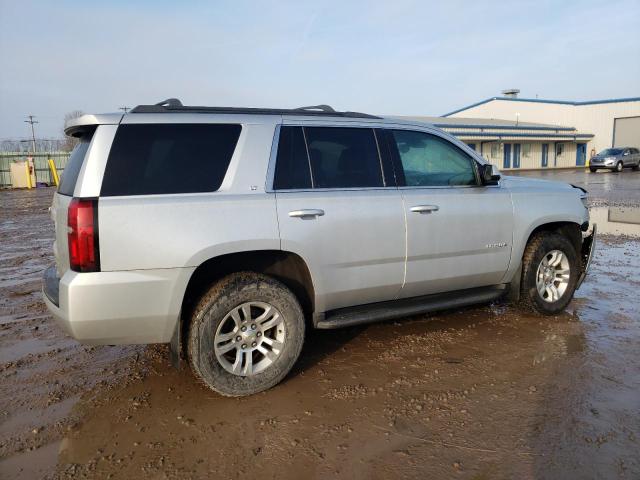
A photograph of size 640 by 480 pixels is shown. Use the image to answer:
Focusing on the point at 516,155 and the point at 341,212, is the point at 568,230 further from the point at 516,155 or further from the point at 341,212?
the point at 516,155

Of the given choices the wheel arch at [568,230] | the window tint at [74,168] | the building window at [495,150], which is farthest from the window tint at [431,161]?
the building window at [495,150]

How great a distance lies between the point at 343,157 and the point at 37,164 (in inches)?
1358

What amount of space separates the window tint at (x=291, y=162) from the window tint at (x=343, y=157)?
62 millimetres

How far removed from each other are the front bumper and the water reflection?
5051mm

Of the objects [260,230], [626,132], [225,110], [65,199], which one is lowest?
[260,230]

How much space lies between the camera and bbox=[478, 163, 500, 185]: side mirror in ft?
14.5

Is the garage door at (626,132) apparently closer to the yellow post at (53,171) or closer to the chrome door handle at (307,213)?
the yellow post at (53,171)

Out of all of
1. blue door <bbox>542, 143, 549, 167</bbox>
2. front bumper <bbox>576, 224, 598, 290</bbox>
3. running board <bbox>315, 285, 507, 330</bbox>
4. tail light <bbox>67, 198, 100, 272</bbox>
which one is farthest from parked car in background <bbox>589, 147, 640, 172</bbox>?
tail light <bbox>67, 198, 100, 272</bbox>

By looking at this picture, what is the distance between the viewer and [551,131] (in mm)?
Result: 44875

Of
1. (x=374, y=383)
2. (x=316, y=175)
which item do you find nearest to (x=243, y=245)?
(x=316, y=175)

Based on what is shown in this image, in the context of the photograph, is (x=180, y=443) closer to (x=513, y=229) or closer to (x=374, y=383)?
(x=374, y=383)

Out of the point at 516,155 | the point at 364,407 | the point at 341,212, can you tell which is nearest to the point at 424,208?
the point at 341,212

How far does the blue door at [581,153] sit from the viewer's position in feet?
160

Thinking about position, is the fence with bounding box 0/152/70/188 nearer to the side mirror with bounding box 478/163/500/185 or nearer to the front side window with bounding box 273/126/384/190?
the front side window with bounding box 273/126/384/190
